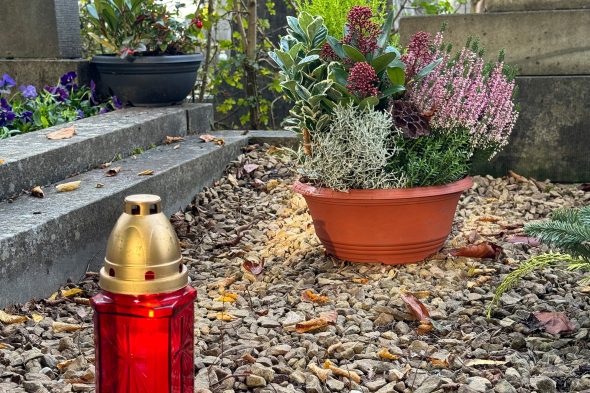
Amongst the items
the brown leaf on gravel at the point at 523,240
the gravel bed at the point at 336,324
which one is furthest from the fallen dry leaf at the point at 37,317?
the brown leaf on gravel at the point at 523,240

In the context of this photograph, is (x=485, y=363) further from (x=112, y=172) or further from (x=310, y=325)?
(x=112, y=172)

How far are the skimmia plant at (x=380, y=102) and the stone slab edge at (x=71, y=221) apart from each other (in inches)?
34.7

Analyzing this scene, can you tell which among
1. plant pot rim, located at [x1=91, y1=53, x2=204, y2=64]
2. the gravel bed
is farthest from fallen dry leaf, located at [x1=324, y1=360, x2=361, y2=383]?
plant pot rim, located at [x1=91, y1=53, x2=204, y2=64]

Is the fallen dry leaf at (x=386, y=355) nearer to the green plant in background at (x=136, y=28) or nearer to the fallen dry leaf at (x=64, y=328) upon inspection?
Answer: the fallen dry leaf at (x=64, y=328)

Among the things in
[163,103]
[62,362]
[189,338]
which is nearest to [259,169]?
[163,103]

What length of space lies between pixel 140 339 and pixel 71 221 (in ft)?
6.63

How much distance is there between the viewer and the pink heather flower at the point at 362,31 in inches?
130

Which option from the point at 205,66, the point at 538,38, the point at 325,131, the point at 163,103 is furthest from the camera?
the point at 205,66

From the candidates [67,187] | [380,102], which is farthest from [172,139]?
[380,102]

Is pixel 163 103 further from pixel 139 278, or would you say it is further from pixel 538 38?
pixel 139 278

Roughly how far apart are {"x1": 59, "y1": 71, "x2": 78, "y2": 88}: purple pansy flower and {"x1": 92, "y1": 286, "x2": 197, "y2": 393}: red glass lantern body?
421cm

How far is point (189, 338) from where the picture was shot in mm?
1440

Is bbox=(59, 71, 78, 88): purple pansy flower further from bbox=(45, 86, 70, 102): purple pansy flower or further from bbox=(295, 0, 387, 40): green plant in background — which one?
bbox=(295, 0, 387, 40): green plant in background

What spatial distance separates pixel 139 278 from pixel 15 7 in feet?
15.9
